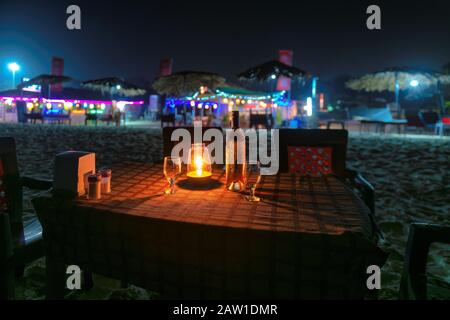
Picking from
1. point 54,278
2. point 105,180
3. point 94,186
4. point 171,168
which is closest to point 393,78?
point 171,168

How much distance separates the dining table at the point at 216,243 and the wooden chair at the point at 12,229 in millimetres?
226

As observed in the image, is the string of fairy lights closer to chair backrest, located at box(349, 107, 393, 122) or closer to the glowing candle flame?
chair backrest, located at box(349, 107, 393, 122)

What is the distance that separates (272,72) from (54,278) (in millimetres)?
12039

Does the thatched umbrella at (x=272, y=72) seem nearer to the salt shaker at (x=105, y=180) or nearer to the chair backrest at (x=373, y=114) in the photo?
the chair backrest at (x=373, y=114)

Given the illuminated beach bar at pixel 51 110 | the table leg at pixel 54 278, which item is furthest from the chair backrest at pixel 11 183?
the illuminated beach bar at pixel 51 110

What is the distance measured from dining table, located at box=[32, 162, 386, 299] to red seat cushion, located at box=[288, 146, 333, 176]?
1.41 metres

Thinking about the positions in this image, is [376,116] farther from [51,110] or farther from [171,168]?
[51,110]

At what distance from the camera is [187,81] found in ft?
50.7

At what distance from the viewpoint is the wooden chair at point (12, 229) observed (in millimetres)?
1458

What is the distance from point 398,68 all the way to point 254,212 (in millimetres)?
14802

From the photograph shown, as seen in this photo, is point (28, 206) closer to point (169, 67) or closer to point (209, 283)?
point (209, 283)

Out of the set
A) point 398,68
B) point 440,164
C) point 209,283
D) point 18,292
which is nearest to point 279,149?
point 209,283

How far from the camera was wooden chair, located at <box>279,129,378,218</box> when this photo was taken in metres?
2.78
